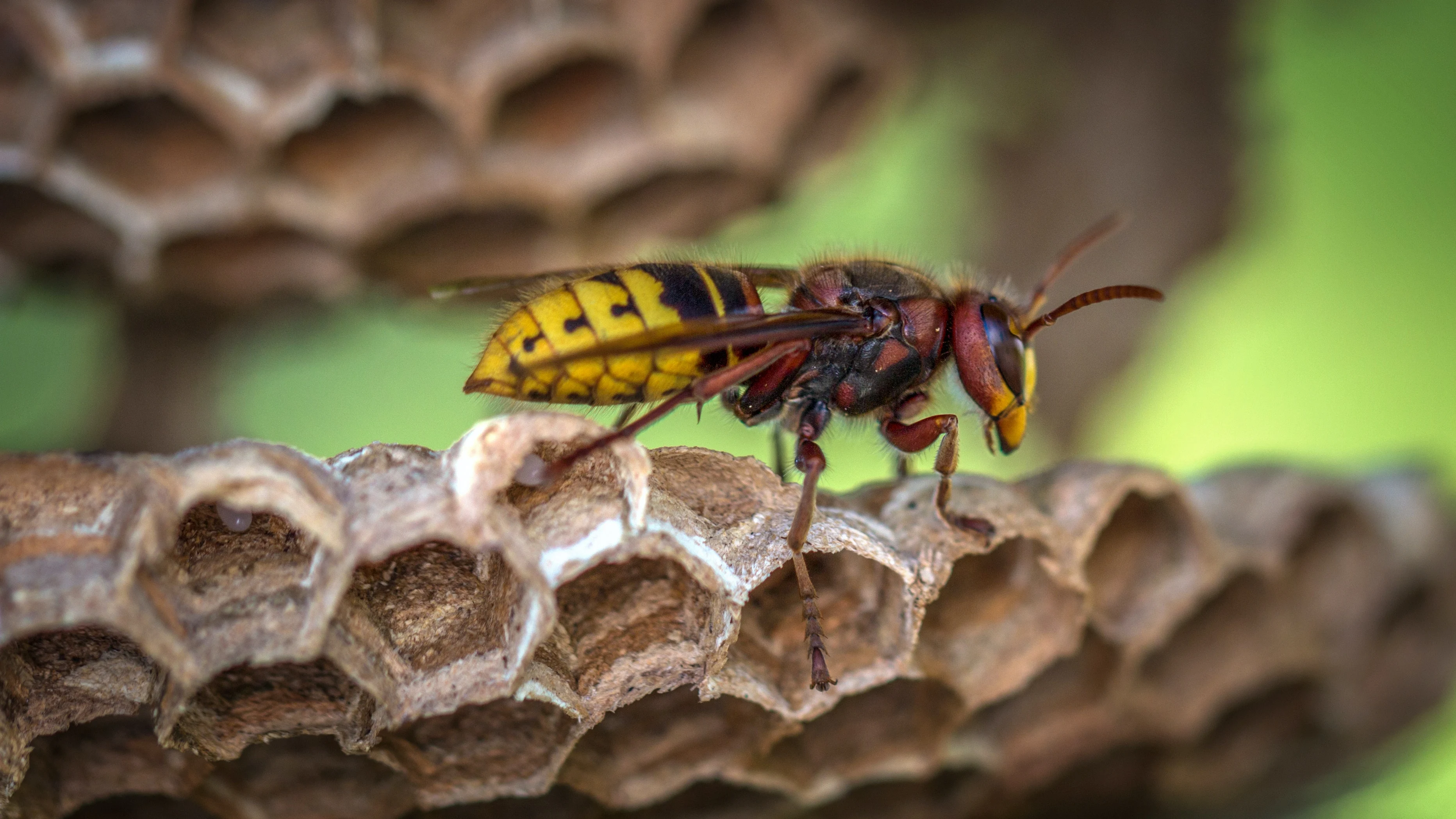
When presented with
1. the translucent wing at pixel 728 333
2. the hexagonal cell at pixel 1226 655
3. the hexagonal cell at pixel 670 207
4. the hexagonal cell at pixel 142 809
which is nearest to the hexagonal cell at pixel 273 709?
the hexagonal cell at pixel 142 809

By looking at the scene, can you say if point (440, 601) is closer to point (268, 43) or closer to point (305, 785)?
point (305, 785)

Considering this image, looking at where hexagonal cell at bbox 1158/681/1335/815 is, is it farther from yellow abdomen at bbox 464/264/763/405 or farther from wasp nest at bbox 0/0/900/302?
wasp nest at bbox 0/0/900/302

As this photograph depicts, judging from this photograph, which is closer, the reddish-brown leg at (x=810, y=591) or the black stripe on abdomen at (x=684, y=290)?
the reddish-brown leg at (x=810, y=591)

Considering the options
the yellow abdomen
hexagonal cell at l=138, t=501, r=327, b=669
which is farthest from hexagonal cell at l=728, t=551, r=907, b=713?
hexagonal cell at l=138, t=501, r=327, b=669

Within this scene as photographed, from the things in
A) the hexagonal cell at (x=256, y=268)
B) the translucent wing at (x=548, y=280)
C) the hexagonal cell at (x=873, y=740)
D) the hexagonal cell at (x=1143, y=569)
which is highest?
the hexagonal cell at (x=256, y=268)

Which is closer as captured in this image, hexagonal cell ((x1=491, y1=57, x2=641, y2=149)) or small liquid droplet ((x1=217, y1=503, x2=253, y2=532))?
small liquid droplet ((x1=217, y1=503, x2=253, y2=532))

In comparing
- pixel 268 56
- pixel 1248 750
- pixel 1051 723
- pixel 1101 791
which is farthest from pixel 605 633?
pixel 268 56

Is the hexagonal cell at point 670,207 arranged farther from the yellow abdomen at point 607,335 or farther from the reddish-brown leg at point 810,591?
the reddish-brown leg at point 810,591
